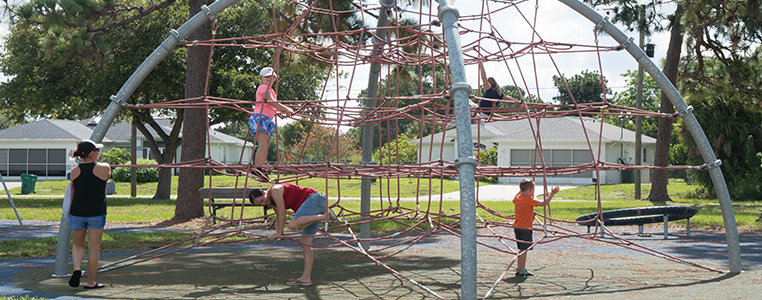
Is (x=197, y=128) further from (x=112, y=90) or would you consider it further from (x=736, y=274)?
(x=736, y=274)

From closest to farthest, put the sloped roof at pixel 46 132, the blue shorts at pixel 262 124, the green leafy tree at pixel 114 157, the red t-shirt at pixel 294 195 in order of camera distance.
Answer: the red t-shirt at pixel 294 195, the blue shorts at pixel 262 124, the green leafy tree at pixel 114 157, the sloped roof at pixel 46 132

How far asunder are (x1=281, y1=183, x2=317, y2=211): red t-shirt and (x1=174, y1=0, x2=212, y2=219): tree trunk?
6621 mm

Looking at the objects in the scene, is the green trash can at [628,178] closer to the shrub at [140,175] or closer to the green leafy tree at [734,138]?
the green leafy tree at [734,138]

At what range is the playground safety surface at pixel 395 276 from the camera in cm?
552

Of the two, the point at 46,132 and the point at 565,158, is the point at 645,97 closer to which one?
the point at 565,158

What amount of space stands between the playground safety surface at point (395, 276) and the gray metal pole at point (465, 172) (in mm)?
1272

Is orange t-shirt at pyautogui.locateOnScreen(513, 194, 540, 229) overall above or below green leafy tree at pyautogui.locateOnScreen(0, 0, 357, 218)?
below

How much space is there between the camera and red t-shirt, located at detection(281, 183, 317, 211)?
19.8 feet

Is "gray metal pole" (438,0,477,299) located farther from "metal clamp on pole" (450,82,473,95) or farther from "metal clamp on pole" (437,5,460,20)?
"metal clamp on pole" (437,5,460,20)

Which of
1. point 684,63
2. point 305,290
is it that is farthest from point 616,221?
point 684,63

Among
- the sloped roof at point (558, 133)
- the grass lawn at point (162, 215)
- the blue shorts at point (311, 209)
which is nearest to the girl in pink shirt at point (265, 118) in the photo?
the blue shorts at point (311, 209)

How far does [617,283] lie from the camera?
6.14 meters

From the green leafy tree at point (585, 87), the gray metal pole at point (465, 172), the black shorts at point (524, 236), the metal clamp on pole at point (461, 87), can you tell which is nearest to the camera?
the gray metal pole at point (465, 172)

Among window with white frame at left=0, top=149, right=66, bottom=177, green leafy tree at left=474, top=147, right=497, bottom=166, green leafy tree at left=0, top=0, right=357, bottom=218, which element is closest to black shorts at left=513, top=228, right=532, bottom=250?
green leafy tree at left=0, top=0, right=357, bottom=218
